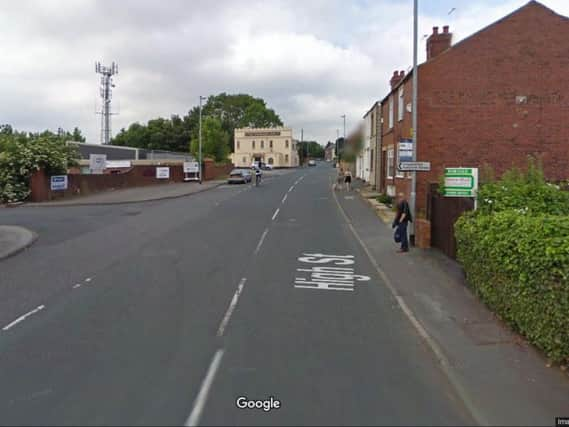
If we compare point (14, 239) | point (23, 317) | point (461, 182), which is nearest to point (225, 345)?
point (23, 317)

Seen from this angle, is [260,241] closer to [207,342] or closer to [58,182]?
[207,342]

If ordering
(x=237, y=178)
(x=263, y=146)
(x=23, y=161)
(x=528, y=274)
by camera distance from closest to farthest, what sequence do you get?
(x=528, y=274), (x=23, y=161), (x=237, y=178), (x=263, y=146)

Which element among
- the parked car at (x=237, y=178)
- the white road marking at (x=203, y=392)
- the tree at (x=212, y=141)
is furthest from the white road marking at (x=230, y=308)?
the tree at (x=212, y=141)

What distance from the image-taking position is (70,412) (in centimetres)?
366

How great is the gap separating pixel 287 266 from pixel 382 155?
18926mm

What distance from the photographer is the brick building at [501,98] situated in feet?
55.1

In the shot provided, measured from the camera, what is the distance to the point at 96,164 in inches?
1227

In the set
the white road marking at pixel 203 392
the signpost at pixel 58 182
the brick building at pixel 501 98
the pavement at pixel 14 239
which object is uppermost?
the brick building at pixel 501 98

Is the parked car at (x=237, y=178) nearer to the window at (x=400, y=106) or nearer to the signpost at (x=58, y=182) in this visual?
the signpost at (x=58, y=182)

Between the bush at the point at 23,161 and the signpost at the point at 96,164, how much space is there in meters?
4.85

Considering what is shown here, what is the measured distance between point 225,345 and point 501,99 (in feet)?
53.4

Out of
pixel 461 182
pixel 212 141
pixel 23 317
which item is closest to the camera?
pixel 23 317

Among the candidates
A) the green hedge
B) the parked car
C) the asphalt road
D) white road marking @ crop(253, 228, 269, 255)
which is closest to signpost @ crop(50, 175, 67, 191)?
the parked car

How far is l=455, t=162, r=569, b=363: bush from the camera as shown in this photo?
Answer: 4562 mm
